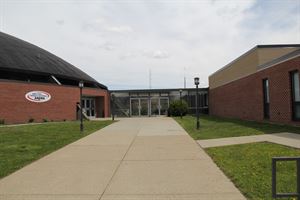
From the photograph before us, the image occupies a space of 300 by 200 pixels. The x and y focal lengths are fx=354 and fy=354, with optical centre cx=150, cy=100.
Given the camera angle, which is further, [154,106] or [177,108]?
[154,106]

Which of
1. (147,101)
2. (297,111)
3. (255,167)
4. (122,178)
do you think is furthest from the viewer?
(147,101)

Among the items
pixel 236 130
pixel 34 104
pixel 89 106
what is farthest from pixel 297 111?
pixel 89 106

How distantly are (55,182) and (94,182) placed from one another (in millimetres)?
802

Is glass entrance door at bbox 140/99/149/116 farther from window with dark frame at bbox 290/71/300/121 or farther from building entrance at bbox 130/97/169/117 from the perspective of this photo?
window with dark frame at bbox 290/71/300/121

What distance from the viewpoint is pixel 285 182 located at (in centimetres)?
654

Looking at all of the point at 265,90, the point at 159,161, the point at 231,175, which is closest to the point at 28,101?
the point at 265,90

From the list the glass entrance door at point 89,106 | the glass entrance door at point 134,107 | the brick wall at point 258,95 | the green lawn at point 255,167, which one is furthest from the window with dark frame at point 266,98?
the glass entrance door at point 134,107

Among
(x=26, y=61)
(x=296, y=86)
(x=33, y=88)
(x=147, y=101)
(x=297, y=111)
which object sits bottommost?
(x=297, y=111)

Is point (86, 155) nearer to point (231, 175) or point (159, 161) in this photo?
point (159, 161)

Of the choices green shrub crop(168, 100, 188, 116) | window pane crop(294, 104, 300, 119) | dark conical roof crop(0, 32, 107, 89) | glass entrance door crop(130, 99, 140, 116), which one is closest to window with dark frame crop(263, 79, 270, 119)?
window pane crop(294, 104, 300, 119)

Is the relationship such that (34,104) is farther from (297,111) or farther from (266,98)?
(297,111)

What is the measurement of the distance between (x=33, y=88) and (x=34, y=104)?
1.38m

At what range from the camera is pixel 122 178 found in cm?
751

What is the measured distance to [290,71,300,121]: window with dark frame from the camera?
17.5m
